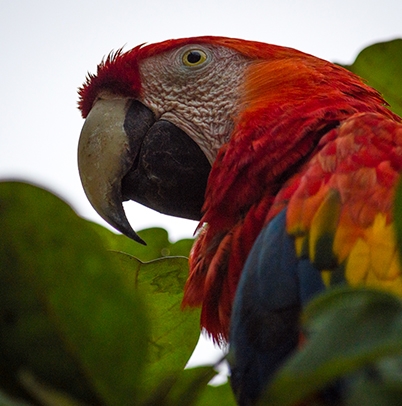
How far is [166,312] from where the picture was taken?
1349mm

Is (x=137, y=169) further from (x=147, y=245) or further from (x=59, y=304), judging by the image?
(x=59, y=304)

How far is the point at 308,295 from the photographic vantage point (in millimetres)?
1119

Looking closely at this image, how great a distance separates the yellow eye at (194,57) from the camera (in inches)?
71.9

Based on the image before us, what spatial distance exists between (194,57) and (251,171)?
549mm

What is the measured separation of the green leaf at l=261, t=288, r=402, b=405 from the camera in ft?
1.33

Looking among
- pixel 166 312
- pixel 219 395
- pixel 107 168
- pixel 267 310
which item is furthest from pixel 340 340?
pixel 107 168

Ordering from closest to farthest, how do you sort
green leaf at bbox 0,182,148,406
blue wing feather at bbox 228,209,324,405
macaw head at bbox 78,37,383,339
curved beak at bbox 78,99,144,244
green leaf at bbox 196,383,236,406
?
1. green leaf at bbox 0,182,148,406
2. blue wing feather at bbox 228,209,324,405
3. macaw head at bbox 78,37,383,339
4. green leaf at bbox 196,383,236,406
5. curved beak at bbox 78,99,144,244

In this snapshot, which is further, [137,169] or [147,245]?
[147,245]

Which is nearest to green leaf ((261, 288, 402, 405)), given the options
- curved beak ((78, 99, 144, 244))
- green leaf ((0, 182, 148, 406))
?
green leaf ((0, 182, 148, 406))

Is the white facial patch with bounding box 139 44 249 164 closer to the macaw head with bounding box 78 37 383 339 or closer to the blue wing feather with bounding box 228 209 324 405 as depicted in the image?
the macaw head with bounding box 78 37 383 339

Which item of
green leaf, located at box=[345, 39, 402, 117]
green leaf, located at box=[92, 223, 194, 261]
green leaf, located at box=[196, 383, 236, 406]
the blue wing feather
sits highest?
green leaf, located at box=[345, 39, 402, 117]

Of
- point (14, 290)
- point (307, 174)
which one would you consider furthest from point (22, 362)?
point (307, 174)

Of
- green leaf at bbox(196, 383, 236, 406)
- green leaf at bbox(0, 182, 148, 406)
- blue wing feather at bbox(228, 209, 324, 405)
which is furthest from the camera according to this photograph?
green leaf at bbox(196, 383, 236, 406)

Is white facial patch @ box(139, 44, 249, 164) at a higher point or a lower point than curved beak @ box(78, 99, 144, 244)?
higher
